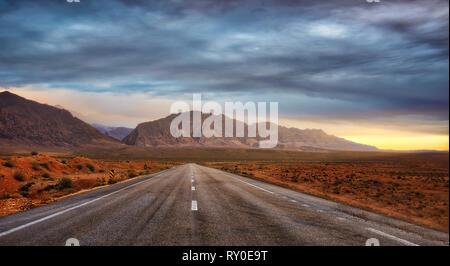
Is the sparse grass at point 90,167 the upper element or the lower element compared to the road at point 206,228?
lower

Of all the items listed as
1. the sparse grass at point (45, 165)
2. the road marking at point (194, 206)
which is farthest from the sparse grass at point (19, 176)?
the road marking at point (194, 206)

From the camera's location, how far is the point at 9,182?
23969 millimetres

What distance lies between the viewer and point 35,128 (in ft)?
549

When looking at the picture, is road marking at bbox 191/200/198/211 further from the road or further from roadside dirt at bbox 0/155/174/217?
roadside dirt at bbox 0/155/174/217

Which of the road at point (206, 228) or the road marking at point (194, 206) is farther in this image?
the road marking at point (194, 206)

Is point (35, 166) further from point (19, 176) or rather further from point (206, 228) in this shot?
point (206, 228)

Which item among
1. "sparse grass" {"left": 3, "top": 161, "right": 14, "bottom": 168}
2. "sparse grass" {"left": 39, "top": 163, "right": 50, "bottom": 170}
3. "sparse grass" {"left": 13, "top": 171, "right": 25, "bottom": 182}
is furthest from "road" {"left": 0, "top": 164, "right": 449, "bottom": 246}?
"sparse grass" {"left": 39, "top": 163, "right": 50, "bottom": 170}

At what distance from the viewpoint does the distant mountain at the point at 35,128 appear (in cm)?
15512

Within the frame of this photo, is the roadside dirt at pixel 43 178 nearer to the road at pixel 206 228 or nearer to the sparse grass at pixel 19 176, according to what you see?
the sparse grass at pixel 19 176

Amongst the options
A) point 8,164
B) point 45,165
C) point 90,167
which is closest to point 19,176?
point 8,164

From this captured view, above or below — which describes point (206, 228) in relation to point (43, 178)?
above

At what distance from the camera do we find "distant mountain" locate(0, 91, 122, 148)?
15512 centimetres

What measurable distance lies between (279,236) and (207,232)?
62.5 inches
